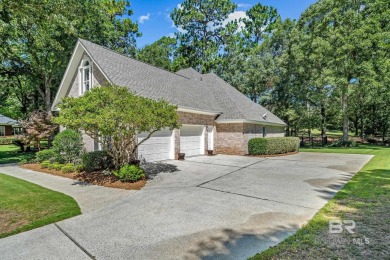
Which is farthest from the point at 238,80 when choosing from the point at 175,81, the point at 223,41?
the point at 175,81

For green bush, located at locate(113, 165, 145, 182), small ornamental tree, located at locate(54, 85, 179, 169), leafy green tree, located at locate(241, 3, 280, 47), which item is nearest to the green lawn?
small ornamental tree, located at locate(54, 85, 179, 169)

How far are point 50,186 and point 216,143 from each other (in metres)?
12.4

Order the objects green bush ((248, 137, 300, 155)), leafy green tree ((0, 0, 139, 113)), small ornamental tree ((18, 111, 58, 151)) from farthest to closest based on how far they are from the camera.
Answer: green bush ((248, 137, 300, 155)) < small ornamental tree ((18, 111, 58, 151)) < leafy green tree ((0, 0, 139, 113))

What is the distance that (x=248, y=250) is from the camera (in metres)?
3.87

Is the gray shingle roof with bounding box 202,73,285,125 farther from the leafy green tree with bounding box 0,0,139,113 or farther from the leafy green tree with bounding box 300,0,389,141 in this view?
the leafy green tree with bounding box 0,0,139,113

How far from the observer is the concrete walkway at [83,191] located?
6594 millimetres

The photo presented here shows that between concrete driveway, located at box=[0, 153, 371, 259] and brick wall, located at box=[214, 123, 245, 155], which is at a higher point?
brick wall, located at box=[214, 123, 245, 155]

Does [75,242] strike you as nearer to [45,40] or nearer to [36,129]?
[45,40]

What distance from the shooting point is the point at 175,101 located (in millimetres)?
14594

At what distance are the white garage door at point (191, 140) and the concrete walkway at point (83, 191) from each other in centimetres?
772

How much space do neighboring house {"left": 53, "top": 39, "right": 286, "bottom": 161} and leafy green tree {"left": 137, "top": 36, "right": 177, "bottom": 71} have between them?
61.8 feet

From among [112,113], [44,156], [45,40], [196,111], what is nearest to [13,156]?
[44,156]

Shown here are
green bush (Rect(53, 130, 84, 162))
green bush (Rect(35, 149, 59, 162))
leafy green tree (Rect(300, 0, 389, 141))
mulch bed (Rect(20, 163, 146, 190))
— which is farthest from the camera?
leafy green tree (Rect(300, 0, 389, 141))

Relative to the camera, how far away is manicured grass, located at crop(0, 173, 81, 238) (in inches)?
203
